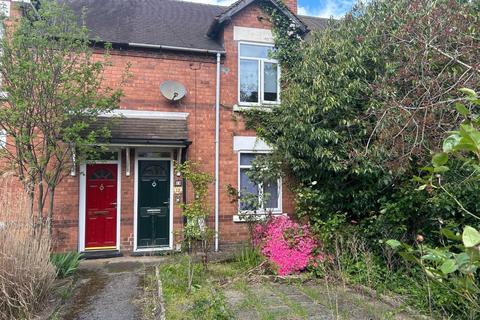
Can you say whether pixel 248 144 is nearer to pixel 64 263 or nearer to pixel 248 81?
pixel 248 81

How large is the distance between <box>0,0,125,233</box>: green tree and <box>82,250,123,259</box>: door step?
82.7 inches

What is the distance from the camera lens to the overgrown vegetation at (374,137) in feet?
16.3

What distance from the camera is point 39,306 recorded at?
5.03 metres

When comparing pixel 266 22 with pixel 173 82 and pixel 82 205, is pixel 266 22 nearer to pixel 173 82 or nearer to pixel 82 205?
pixel 173 82

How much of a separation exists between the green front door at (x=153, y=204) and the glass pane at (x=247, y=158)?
204cm

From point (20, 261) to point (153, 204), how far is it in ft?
14.6

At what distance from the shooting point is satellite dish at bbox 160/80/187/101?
8984 mm

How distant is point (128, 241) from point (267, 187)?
390 cm

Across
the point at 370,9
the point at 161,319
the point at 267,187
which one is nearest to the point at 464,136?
the point at 161,319

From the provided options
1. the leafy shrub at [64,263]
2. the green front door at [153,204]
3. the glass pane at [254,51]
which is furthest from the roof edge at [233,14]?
the leafy shrub at [64,263]

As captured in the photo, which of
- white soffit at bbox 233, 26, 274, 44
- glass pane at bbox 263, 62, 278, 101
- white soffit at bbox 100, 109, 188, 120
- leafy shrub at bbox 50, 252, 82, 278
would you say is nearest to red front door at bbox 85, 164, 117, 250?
white soffit at bbox 100, 109, 188, 120

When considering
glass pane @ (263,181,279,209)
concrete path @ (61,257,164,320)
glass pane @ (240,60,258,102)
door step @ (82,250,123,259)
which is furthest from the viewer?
glass pane @ (240,60,258,102)

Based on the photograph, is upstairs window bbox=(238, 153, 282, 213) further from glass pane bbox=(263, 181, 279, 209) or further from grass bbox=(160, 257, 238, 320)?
grass bbox=(160, 257, 238, 320)

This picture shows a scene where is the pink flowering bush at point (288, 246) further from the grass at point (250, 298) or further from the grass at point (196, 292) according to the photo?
the grass at point (196, 292)
